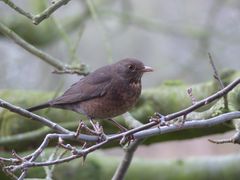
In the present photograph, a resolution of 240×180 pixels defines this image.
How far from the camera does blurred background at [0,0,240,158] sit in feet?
24.7

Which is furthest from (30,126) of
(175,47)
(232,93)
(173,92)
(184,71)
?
(175,47)

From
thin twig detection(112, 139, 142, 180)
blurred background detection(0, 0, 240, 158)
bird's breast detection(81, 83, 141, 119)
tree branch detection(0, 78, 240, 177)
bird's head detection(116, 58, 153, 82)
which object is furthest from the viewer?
blurred background detection(0, 0, 240, 158)

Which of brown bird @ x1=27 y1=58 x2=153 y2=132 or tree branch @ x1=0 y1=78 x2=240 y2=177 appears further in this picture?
brown bird @ x1=27 y1=58 x2=153 y2=132

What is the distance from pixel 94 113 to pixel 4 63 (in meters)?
4.25

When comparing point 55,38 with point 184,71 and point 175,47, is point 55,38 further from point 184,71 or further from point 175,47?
point 175,47

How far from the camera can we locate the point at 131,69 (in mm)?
5121

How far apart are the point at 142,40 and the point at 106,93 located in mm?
6288

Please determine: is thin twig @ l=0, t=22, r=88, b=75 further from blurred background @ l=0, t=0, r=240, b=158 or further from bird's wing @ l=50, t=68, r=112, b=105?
blurred background @ l=0, t=0, r=240, b=158

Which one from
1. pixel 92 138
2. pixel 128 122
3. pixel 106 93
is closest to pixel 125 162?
pixel 128 122

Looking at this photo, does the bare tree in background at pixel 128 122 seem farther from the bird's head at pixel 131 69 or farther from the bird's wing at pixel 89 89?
the bird's head at pixel 131 69

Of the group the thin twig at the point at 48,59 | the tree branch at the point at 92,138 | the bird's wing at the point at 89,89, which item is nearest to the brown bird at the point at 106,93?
the bird's wing at the point at 89,89

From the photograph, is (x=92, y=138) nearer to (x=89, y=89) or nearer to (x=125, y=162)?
(x=125, y=162)

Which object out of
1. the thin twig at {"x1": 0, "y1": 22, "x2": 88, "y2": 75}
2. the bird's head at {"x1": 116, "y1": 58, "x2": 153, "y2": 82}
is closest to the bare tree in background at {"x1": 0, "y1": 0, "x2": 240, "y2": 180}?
the thin twig at {"x1": 0, "y1": 22, "x2": 88, "y2": 75}

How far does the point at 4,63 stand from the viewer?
882 cm
